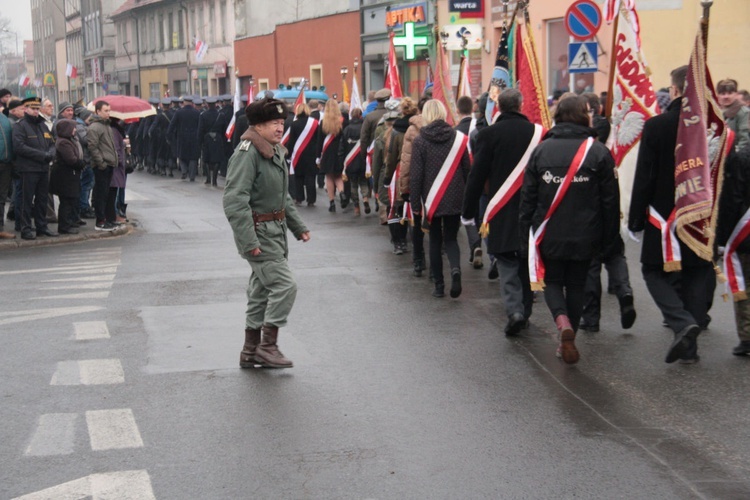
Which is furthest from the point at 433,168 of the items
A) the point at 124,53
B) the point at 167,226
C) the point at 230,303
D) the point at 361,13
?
the point at 124,53

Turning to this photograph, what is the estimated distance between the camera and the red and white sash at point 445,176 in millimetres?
10719

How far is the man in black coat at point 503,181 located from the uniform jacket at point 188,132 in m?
19.9

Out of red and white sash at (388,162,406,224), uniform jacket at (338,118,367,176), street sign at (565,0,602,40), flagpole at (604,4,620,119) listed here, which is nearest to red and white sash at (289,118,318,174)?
uniform jacket at (338,118,367,176)

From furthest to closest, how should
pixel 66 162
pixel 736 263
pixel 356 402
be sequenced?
pixel 66 162
pixel 736 263
pixel 356 402

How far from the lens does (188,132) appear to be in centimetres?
2858

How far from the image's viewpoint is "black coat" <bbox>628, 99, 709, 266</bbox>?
7.86m

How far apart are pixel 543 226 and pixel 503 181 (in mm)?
1329

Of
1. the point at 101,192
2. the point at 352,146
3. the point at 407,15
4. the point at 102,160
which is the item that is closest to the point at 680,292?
the point at 102,160

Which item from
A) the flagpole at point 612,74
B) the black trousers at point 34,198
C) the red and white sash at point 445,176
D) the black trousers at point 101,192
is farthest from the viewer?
the black trousers at point 101,192

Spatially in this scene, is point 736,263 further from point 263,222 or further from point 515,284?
point 263,222

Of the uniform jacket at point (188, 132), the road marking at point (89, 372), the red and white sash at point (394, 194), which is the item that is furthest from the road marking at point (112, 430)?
the uniform jacket at point (188, 132)

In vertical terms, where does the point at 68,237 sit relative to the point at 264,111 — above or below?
below

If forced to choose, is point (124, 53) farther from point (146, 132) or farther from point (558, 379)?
point (558, 379)

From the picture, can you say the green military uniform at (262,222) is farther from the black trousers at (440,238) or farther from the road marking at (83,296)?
the road marking at (83,296)
